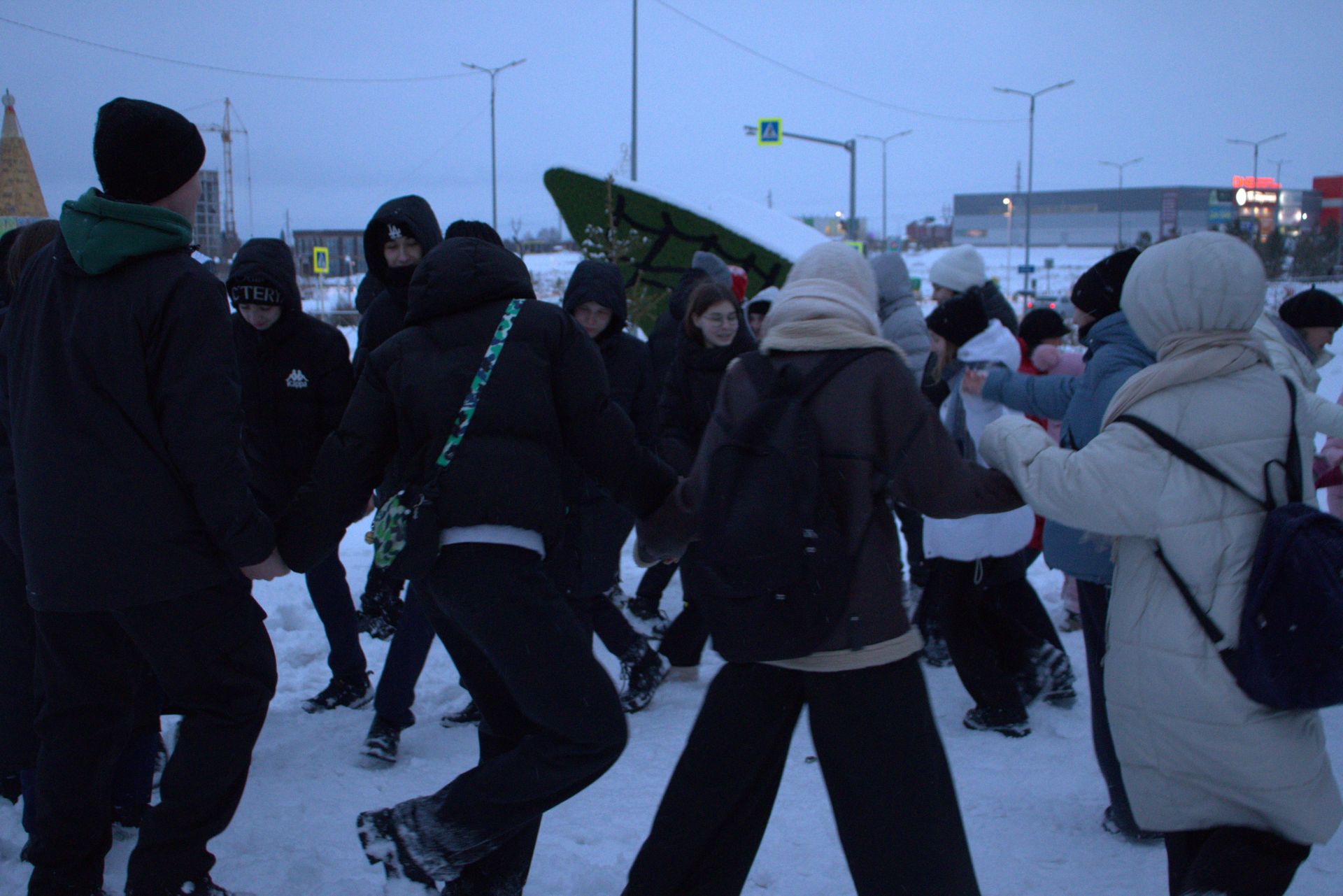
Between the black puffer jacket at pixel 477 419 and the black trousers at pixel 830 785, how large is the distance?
703 millimetres

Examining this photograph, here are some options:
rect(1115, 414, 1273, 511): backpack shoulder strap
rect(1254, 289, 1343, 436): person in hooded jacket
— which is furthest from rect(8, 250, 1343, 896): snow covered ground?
rect(1254, 289, 1343, 436): person in hooded jacket

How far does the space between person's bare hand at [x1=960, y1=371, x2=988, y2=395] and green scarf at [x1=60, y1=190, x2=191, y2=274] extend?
2370mm

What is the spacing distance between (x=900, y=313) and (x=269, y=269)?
313 cm

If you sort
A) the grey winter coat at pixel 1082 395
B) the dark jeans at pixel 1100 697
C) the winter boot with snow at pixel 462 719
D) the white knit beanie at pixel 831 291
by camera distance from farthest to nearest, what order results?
the winter boot with snow at pixel 462 719
the dark jeans at pixel 1100 697
the grey winter coat at pixel 1082 395
the white knit beanie at pixel 831 291

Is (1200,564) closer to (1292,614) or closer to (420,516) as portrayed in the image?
(1292,614)

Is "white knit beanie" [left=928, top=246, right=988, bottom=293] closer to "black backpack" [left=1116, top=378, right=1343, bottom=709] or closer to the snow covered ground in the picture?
the snow covered ground

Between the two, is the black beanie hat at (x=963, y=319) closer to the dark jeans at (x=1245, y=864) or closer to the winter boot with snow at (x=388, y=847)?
the dark jeans at (x=1245, y=864)

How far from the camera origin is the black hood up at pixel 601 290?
422 cm

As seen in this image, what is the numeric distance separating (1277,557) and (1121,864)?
1.52 metres

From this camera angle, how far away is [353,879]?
9.70 feet

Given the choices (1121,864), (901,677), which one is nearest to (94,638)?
(901,677)

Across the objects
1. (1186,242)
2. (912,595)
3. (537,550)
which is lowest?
(912,595)

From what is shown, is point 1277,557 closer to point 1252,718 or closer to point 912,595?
point 1252,718

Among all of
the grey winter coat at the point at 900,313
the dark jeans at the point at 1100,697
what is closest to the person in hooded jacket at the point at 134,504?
the dark jeans at the point at 1100,697
